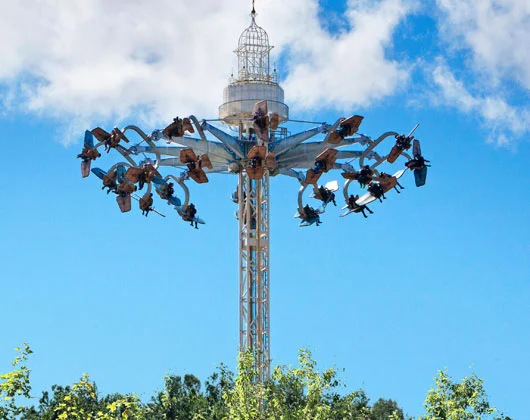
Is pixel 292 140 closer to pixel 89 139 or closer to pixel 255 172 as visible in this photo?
pixel 255 172

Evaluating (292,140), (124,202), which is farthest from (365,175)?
(124,202)

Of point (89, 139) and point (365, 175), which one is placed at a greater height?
point (89, 139)

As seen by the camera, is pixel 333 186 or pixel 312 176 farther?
pixel 333 186

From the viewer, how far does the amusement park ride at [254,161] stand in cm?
3541

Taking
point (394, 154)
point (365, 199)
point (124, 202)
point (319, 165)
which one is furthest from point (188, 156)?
point (394, 154)

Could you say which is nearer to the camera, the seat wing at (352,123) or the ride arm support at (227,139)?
the seat wing at (352,123)

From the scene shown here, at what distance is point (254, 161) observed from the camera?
34.8m

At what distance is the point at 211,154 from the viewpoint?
37219 millimetres

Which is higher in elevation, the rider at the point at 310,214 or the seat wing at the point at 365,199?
the rider at the point at 310,214

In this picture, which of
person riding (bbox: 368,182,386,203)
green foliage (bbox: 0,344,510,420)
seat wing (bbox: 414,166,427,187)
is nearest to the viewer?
green foliage (bbox: 0,344,510,420)

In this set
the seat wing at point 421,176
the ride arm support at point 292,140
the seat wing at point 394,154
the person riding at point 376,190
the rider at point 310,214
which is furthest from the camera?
the rider at point 310,214

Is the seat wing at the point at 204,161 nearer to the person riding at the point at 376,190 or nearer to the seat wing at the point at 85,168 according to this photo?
the seat wing at the point at 85,168

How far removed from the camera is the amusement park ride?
116 ft

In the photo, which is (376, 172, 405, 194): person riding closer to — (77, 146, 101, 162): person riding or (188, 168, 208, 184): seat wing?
(188, 168, 208, 184): seat wing
